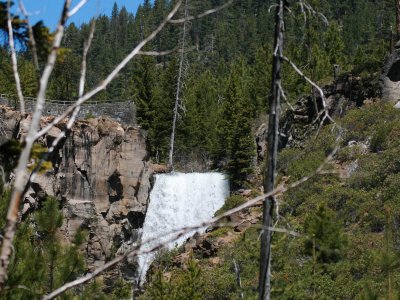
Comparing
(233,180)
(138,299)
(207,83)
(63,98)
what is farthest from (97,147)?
(207,83)

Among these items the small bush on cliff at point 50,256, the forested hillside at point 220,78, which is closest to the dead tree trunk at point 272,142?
the forested hillside at point 220,78

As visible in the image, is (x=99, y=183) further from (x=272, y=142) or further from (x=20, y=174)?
(x=20, y=174)

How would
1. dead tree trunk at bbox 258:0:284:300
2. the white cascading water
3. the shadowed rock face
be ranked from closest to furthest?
dead tree trunk at bbox 258:0:284:300 < the shadowed rock face < the white cascading water

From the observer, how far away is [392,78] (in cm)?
2766

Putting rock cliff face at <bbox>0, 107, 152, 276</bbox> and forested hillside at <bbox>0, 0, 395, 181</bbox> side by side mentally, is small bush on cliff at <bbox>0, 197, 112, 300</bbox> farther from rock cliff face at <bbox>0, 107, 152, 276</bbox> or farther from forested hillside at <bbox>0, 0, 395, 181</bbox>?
rock cliff face at <bbox>0, 107, 152, 276</bbox>

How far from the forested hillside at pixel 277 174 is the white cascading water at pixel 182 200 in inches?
54.7

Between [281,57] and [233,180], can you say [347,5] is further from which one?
[281,57]

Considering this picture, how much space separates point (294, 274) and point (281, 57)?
28.1 ft

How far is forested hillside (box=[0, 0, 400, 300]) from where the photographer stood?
6.83m

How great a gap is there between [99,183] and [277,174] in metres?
25.7

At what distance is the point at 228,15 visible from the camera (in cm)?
9650

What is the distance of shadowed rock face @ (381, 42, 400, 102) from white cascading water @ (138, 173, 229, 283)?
1059cm

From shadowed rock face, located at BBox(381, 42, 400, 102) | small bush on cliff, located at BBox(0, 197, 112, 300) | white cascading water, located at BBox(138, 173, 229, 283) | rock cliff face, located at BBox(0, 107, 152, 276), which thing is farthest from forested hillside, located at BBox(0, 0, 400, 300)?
white cascading water, located at BBox(138, 173, 229, 283)

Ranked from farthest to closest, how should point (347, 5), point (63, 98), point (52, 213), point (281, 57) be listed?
1. point (347, 5)
2. point (63, 98)
3. point (52, 213)
4. point (281, 57)
